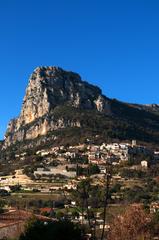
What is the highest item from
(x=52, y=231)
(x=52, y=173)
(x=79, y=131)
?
(x=79, y=131)

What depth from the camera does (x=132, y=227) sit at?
32.9m

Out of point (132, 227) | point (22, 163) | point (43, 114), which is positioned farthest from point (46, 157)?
point (132, 227)

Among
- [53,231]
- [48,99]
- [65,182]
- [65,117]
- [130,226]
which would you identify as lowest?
[53,231]

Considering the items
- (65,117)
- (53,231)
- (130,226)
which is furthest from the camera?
(65,117)

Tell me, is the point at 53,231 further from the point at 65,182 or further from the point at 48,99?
the point at 48,99

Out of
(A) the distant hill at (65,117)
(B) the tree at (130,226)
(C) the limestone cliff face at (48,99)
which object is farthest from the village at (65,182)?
(C) the limestone cliff face at (48,99)

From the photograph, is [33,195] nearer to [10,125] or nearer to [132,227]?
[132,227]

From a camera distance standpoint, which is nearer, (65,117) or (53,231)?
(53,231)

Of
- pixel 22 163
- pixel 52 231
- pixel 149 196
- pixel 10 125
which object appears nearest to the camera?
pixel 52 231

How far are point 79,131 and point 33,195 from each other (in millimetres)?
59747

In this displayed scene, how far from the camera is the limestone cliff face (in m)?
156

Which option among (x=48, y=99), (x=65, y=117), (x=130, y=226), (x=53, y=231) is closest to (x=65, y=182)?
(x=130, y=226)

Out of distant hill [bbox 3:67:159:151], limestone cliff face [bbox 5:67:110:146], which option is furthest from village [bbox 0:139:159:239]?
limestone cliff face [bbox 5:67:110:146]

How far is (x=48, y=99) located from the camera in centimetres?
15662
